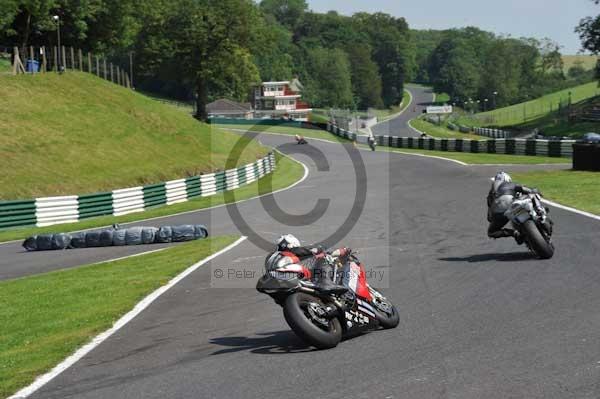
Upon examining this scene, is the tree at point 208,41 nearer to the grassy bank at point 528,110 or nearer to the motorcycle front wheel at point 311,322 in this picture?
the grassy bank at point 528,110

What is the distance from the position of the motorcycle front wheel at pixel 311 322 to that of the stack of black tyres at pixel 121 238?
15.2 meters

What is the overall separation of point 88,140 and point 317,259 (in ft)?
144

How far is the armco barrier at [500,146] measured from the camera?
5211 centimetres

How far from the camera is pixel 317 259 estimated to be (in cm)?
991

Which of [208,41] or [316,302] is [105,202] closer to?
[316,302]

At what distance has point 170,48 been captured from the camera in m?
99.0

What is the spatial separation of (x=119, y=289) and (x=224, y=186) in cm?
2931

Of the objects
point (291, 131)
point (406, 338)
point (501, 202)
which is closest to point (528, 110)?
point (291, 131)

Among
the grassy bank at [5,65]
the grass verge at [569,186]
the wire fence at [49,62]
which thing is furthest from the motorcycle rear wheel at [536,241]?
the grassy bank at [5,65]

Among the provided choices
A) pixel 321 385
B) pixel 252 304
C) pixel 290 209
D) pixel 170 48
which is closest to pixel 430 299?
pixel 252 304

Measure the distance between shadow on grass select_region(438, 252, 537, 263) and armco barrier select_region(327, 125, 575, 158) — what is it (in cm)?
3494

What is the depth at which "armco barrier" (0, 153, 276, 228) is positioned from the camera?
107 ft

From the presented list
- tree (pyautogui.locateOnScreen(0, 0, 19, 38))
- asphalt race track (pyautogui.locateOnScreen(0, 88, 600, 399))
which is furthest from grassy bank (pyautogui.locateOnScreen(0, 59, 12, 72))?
asphalt race track (pyautogui.locateOnScreen(0, 88, 600, 399))

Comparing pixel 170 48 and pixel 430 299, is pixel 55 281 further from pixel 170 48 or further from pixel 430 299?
pixel 170 48
